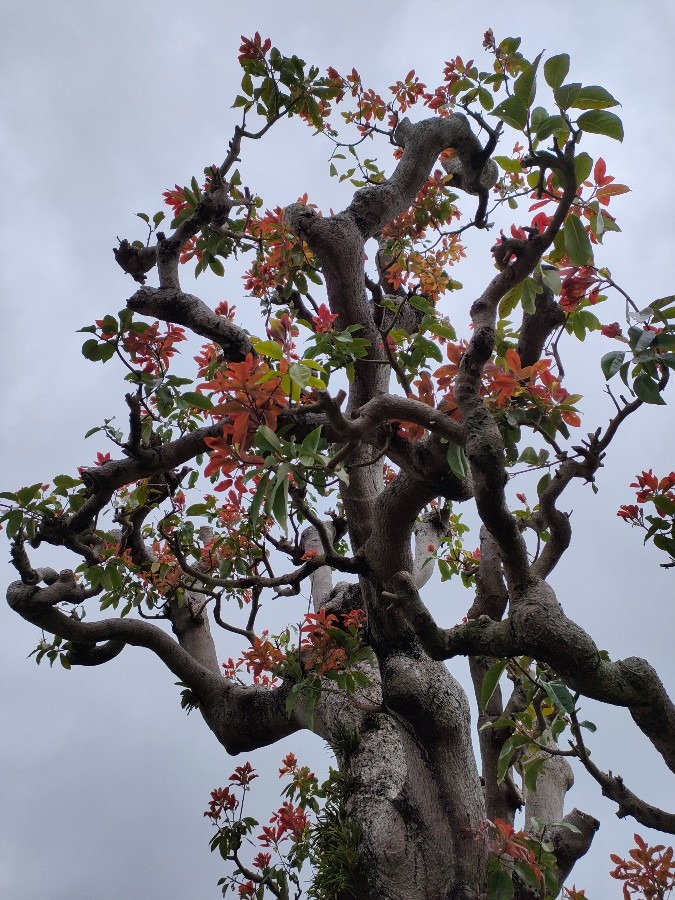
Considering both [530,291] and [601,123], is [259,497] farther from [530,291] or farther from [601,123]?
[601,123]

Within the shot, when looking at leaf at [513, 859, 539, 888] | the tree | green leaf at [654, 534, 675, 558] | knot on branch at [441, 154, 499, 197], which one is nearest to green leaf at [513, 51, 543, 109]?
the tree

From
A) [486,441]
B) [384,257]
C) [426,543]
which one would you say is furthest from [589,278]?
[426,543]

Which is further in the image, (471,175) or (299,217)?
(471,175)

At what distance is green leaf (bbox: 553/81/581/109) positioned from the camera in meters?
1.42

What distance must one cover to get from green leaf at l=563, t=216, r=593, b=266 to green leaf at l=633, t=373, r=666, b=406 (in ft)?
1.11

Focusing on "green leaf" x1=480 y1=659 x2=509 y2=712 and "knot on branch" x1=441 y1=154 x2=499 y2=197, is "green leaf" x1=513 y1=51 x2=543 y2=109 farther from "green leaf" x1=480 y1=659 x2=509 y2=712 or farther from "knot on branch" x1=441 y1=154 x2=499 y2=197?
"knot on branch" x1=441 y1=154 x2=499 y2=197

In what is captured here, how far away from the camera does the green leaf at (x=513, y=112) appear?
57.8 inches

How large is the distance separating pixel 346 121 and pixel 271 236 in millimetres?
1018

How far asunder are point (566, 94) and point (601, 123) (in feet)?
0.33

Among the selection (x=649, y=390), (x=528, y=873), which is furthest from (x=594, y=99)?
(x=528, y=873)

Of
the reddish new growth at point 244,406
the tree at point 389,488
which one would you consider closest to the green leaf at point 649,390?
the tree at point 389,488

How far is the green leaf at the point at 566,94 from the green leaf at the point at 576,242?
0.84ft

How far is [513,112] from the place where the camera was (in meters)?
1.49

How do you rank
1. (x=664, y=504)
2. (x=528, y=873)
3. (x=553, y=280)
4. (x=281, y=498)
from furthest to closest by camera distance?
(x=528, y=873) < (x=664, y=504) < (x=553, y=280) < (x=281, y=498)
